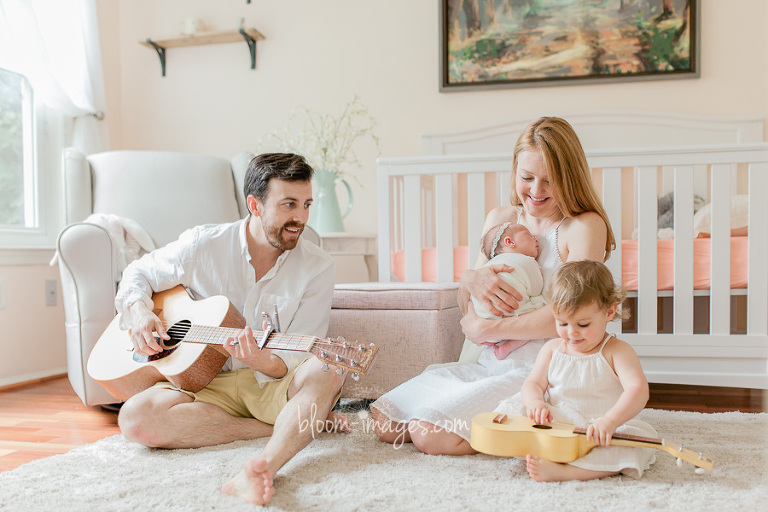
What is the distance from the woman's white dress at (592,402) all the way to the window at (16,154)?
90.9 inches

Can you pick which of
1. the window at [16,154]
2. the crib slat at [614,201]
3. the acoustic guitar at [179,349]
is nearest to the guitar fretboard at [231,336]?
the acoustic guitar at [179,349]

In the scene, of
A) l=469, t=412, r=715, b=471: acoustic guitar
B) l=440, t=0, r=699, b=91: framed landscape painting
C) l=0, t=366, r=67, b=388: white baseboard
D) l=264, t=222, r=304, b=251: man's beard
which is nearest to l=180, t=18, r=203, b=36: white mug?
l=440, t=0, r=699, b=91: framed landscape painting

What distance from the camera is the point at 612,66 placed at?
2.83m

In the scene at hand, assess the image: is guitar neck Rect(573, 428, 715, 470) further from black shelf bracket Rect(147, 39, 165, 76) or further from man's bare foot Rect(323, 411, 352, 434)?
black shelf bracket Rect(147, 39, 165, 76)

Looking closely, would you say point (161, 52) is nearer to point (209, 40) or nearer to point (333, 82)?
point (209, 40)

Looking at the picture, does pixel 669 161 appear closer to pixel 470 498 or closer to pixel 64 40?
pixel 470 498

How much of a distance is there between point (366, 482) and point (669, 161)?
1.39 meters

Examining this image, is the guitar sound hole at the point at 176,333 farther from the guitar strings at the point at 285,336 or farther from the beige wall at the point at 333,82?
the beige wall at the point at 333,82

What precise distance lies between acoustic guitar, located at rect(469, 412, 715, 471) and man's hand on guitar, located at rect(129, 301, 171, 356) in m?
0.73

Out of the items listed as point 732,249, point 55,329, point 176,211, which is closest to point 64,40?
point 176,211

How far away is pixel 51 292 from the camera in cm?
262

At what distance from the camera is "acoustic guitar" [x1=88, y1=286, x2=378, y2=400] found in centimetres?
138

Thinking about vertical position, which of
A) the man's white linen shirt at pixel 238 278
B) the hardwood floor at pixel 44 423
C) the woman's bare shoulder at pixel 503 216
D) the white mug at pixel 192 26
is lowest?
the hardwood floor at pixel 44 423

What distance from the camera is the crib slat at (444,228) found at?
210 cm
